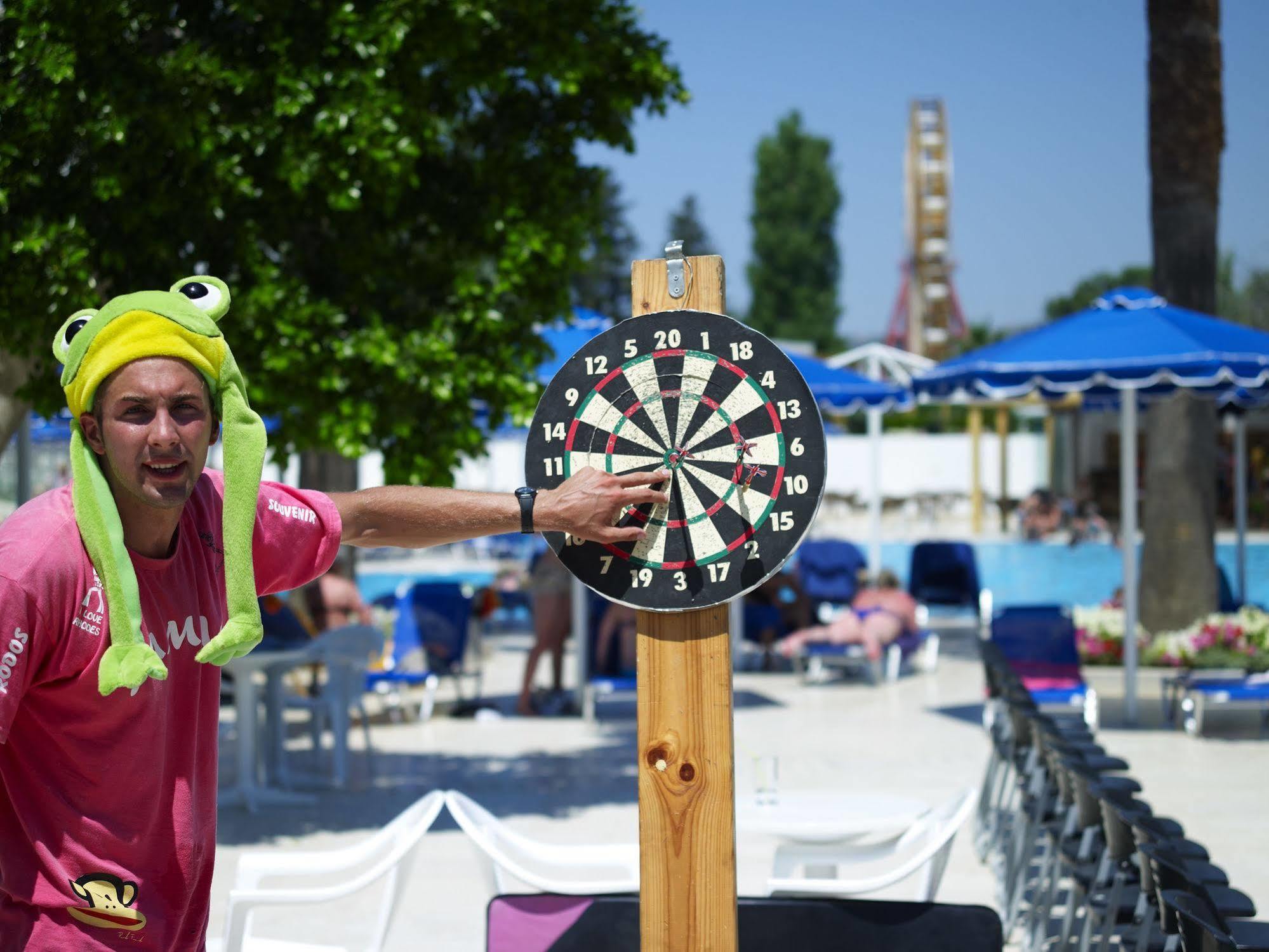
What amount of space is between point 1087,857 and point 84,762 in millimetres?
3420

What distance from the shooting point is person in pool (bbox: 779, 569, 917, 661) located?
39.7 ft

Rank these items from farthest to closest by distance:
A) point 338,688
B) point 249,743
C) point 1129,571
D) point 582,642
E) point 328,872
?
point 582,642, point 1129,571, point 338,688, point 249,743, point 328,872

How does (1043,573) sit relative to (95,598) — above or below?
below

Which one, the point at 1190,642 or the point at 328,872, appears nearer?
the point at 328,872

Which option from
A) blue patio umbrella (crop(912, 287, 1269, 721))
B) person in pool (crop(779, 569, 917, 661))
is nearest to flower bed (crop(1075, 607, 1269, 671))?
blue patio umbrella (crop(912, 287, 1269, 721))

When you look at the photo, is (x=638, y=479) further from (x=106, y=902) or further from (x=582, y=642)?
(x=582, y=642)

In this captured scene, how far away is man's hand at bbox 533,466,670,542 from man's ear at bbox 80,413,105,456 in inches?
30.7

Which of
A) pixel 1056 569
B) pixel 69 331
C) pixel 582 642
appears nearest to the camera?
pixel 69 331

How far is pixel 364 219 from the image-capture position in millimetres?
6984

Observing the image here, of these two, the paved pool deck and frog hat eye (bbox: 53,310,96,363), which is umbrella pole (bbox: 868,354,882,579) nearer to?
the paved pool deck

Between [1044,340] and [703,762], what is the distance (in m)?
7.30

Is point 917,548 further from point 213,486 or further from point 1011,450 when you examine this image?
point 1011,450

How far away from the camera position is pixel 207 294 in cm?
240

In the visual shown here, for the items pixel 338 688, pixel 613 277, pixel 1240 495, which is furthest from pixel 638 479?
pixel 613 277
